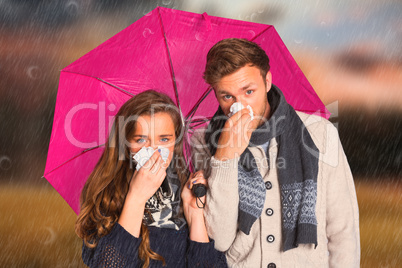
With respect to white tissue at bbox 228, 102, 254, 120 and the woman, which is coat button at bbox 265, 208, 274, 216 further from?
white tissue at bbox 228, 102, 254, 120

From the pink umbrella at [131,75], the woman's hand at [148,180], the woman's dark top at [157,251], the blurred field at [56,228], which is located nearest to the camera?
the woman's dark top at [157,251]

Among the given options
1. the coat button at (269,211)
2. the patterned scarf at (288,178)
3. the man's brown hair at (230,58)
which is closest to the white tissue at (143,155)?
the patterned scarf at (288,178)

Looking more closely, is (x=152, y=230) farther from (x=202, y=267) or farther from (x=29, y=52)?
(x=29, y=52)

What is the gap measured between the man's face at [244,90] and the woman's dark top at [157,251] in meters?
0.69

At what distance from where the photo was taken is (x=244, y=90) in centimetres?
243

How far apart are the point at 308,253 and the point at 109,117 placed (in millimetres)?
1357

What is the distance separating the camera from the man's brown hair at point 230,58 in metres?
2.44

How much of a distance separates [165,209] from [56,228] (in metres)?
3.84

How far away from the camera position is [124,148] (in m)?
2.51

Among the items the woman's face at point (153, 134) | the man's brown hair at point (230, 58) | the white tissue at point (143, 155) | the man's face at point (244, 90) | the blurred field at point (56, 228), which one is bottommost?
the blurred field at point (56, 228)

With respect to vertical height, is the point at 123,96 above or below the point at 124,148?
above

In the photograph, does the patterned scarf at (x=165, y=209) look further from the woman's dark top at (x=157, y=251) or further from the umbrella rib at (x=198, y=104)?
the umbrella rib at (x=198, y=104)

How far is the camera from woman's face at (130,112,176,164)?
242 centimetres

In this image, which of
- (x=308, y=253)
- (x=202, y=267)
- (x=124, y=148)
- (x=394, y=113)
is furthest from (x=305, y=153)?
(x=394, y=113)
